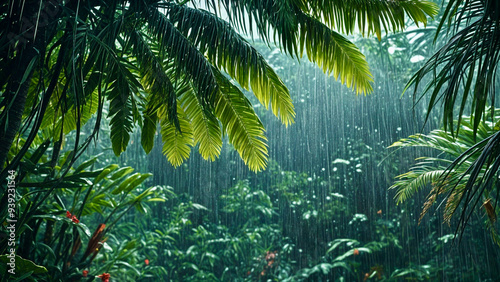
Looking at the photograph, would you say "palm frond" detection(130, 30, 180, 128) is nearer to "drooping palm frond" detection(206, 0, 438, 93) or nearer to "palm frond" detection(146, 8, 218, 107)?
"palm frond" detection(146, 8, 218, 107)

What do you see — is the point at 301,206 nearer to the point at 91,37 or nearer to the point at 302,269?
the point at 302,269

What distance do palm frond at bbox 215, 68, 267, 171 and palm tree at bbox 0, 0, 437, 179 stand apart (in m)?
0.01

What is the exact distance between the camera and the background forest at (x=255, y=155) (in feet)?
12.0

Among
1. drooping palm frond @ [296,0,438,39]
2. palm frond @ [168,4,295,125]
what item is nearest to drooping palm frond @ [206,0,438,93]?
drooping palm frond @ [296,0,438,39]

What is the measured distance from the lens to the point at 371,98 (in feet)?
35.2

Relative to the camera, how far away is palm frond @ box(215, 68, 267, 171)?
4.22m

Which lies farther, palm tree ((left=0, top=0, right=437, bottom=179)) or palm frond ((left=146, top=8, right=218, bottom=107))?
palm frond ((left=146, top=8, right=218, bottom=107))

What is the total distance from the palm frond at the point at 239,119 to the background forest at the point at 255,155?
0.02 metres

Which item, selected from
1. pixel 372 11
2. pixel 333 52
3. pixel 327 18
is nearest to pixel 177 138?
pixel 333 52

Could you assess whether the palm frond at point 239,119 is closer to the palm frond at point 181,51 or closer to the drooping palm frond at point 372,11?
the palm frond at point 181,51

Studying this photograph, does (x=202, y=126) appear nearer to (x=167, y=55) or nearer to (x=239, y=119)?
(x=239, y=119)

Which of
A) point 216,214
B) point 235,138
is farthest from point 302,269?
point 235,138

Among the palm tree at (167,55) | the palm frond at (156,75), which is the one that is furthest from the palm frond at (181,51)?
the palm frond at (156,75)

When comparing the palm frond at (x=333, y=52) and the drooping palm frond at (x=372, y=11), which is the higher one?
the drooping palm frond at (x=372, y=11)
